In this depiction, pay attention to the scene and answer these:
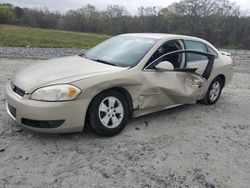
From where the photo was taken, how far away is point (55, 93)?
10.8ft

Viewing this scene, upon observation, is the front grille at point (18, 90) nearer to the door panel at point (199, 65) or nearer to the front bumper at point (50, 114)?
the front bumper at point (50, 114)

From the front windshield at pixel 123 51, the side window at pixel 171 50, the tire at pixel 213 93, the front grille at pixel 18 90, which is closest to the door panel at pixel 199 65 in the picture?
the side window at pixel 171 50

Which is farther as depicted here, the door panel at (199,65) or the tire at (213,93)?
the tire at (213,93)

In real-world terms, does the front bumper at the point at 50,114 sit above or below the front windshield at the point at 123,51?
below

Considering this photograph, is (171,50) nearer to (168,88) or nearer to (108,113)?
(168,88)

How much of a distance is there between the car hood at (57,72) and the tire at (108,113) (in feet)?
1.11

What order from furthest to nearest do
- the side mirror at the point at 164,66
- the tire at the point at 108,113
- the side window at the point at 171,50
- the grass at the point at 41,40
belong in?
the grass at the point at 41,40, the side window at the point at 171,50, the side mirror at the point at 164,66, the tire at the point at 108,113

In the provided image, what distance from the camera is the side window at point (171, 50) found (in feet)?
14.1

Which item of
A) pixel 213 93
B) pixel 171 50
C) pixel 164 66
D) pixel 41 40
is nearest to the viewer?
pixel 164 66

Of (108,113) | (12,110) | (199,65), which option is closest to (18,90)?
(12,110)

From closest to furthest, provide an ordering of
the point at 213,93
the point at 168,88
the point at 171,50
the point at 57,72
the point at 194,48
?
the point at 57,72 < the point at 168,88 < the point at 171,50 < the point at 194,48 < the point at 213,93

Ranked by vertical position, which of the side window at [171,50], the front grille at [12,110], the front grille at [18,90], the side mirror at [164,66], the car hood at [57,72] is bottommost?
Result: the front grille at [12,110]

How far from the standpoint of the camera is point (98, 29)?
4369 centimetres

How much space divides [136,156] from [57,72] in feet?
4.94
